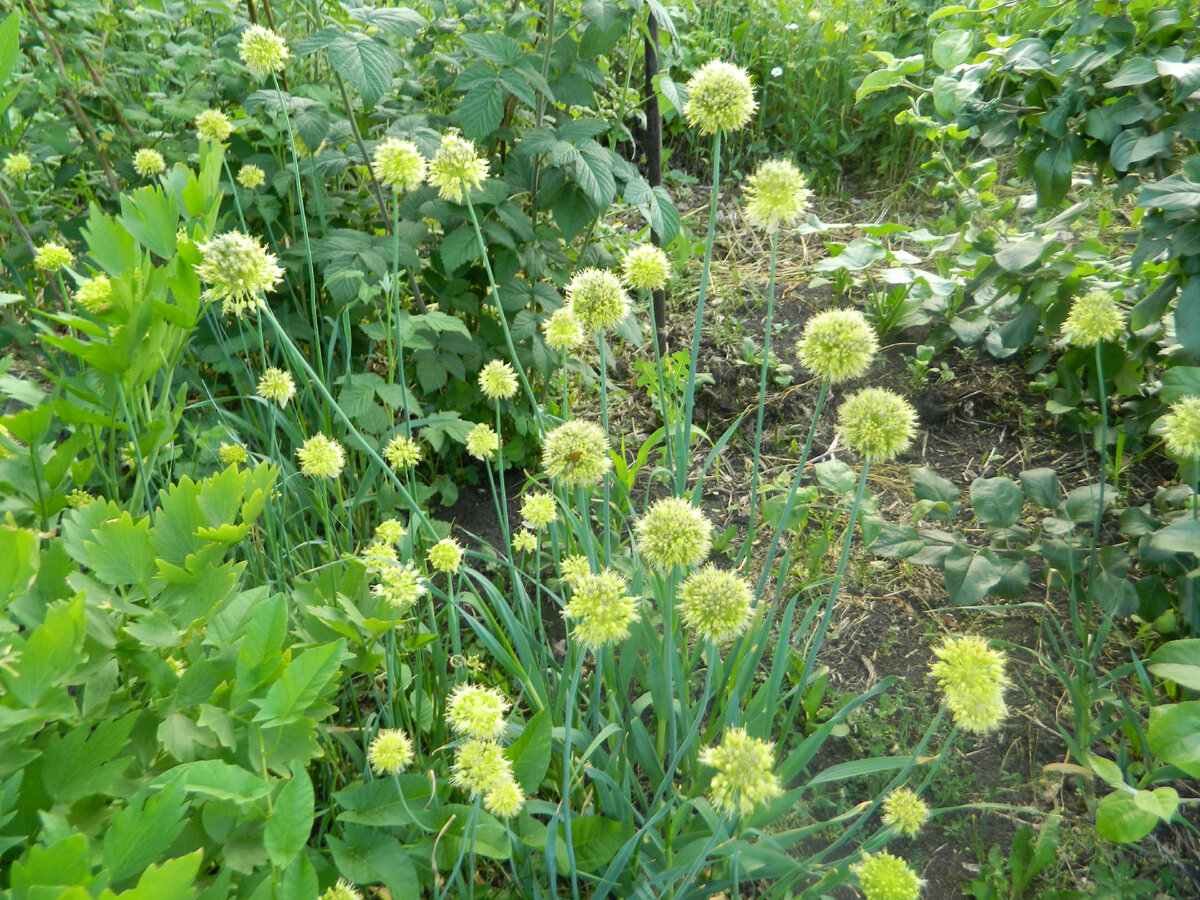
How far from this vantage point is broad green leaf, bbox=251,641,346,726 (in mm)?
903

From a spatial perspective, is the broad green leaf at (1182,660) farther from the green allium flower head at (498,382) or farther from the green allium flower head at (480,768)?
the green allium flower head at (498,382)

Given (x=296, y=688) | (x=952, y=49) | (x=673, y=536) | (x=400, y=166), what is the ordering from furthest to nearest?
1. (x=952, y=49)
2. (x=400, y=166)
3. (x=673, y=536)
4. (x=296, y=688)

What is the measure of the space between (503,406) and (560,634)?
722 mm

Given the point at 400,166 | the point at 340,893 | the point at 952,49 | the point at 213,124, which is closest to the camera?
the point at 340,893

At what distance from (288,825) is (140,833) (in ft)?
0.47

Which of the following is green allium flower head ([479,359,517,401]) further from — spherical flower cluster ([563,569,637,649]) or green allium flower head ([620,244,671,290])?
spherical flower cluster ([563,569,637,649])

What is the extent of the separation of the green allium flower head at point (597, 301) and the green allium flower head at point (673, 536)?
0.35 meters

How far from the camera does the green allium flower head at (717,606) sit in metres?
1.19

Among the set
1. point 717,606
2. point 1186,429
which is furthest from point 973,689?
point 1186,429

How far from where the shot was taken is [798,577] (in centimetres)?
217

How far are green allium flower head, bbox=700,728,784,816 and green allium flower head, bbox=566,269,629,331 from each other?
0.69 metres

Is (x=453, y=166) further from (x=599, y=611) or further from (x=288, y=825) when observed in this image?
(x=288, y=825)

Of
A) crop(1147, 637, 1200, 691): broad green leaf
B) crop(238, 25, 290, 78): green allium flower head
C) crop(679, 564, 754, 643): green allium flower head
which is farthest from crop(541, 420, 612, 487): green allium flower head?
crop(238, 25, 290, 78): green allium flower head

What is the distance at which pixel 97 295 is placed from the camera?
1.26 metres
